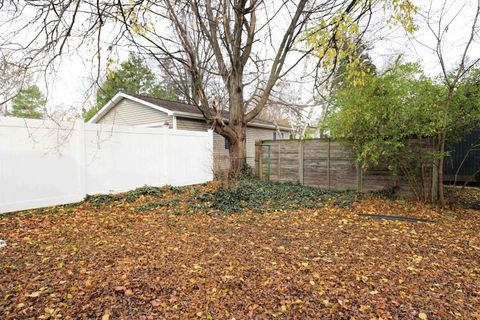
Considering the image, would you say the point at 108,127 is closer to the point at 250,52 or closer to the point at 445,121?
the point at 250,52

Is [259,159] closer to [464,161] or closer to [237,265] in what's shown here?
[464,161]

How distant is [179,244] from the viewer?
3.66 meters

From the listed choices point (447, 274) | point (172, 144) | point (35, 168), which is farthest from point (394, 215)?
point (35, 168)

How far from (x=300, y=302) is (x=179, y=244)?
77.7 inches

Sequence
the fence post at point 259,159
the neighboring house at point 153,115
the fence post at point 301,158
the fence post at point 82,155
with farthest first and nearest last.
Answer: the neighboring house at point 153,115, the fence post at point 259,159, the fence post at point 301,158, the fence post at point 82,155

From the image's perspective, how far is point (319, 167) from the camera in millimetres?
8352

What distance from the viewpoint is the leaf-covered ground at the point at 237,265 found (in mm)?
2195

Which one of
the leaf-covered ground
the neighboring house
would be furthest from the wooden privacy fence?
the leaf-covered ground

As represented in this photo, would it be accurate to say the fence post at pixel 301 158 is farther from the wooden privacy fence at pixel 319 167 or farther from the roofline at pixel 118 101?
the roofline at pixel 118 101

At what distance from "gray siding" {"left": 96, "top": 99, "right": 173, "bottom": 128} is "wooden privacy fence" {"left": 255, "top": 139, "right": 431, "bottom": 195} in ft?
15.5

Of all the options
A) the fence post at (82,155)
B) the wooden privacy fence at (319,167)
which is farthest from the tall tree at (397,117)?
the fence post at (82,155)

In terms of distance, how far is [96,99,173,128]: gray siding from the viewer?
1159cm

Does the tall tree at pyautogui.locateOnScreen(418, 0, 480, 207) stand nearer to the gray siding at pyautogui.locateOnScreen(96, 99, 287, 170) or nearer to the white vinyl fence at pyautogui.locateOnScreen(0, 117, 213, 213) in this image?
the gray siding at pyautogui.locateOnScreen(96, 99, 287, 170)

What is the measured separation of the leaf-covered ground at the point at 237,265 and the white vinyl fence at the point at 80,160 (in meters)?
0.54
